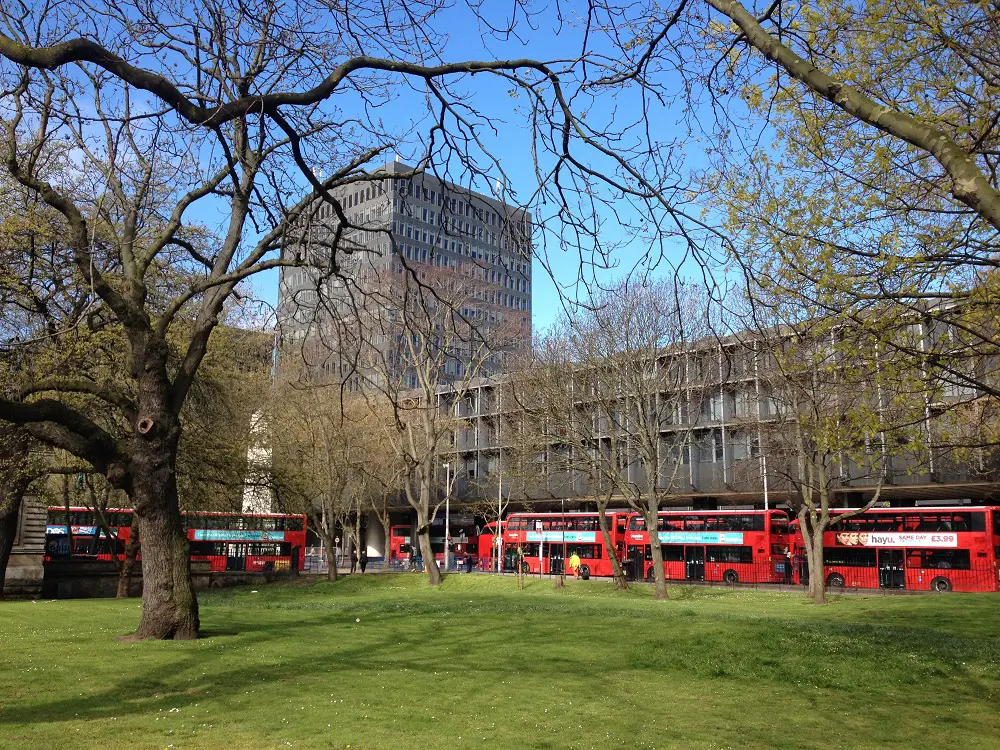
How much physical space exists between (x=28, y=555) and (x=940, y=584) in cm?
3620

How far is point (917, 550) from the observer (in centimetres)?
3472

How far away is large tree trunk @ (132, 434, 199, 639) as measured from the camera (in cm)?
1370

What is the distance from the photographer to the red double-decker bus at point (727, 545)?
38844mm

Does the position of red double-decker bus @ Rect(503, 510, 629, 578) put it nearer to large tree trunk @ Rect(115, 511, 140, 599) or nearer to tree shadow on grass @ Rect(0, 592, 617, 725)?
large tree trunk @ Rect(115, 511, 140, 599)

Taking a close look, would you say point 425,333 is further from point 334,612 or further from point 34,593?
point 34,593

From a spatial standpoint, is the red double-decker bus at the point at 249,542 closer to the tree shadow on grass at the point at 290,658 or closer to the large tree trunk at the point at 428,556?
the large tree trunk at the point at 428,556

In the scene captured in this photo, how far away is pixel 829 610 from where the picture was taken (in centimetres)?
→ 2300

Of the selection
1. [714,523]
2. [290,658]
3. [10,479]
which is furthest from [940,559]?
[10,479]

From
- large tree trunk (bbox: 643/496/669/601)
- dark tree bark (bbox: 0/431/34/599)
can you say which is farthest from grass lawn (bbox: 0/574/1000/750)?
large tree trunk (bbox: 643/496/669/601)

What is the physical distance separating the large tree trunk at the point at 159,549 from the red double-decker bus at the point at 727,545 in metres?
29.5

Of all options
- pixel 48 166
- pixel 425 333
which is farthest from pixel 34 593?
pixel 425 333

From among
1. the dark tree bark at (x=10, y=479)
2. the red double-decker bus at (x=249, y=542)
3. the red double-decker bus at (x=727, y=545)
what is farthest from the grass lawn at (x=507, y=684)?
the red double-decker bus at (x=249, y=542)

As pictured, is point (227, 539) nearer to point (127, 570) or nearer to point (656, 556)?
point (127, 570)

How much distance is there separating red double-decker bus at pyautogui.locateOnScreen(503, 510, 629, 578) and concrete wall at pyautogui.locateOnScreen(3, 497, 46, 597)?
22012 mm
